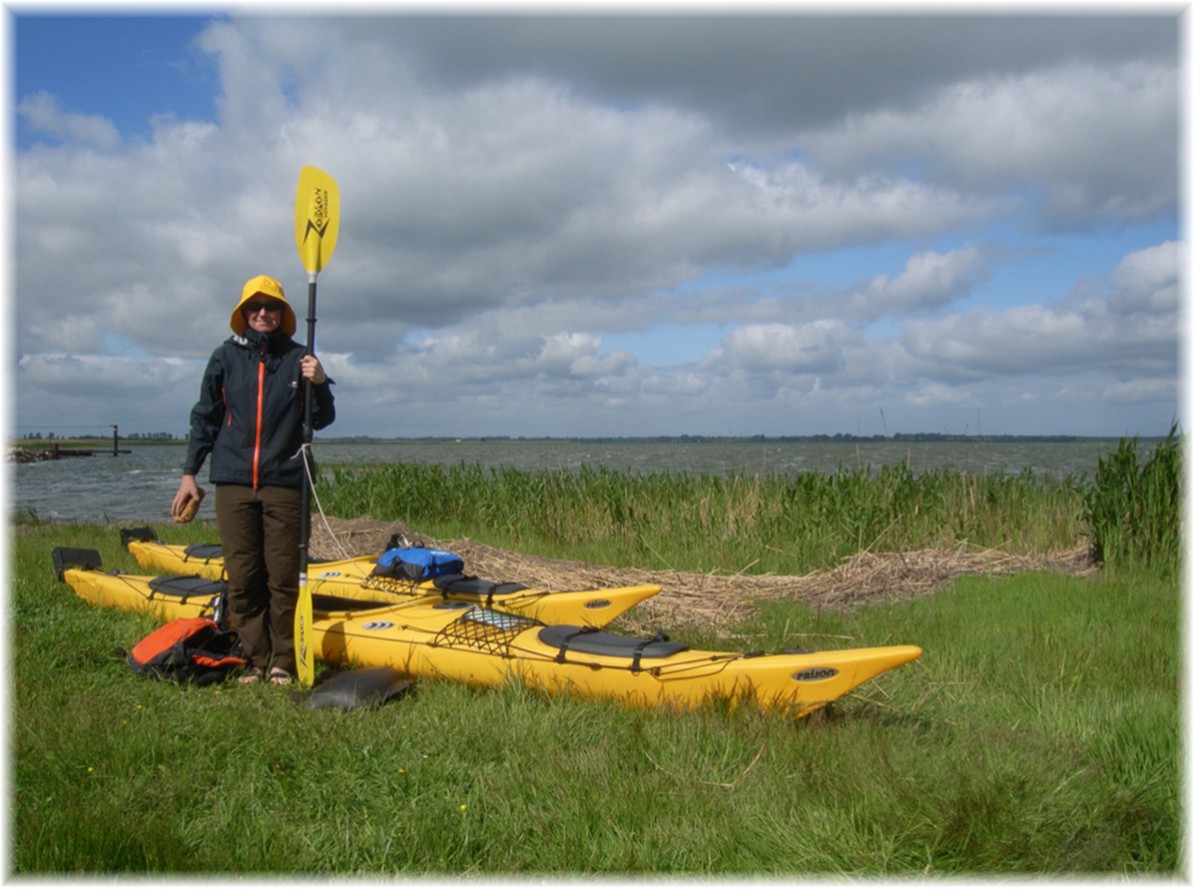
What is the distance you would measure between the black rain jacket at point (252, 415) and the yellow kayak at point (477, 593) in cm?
147

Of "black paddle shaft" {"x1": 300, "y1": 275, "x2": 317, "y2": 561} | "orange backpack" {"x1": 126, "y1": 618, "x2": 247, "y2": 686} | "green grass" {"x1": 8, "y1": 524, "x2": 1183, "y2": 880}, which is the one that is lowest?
"green grass" {"x1": 8, "y1": 524, "x2": 1183, "y2": 880}

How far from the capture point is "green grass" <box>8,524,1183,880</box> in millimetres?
2523

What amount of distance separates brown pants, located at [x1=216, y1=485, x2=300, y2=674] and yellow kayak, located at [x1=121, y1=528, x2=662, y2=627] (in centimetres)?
104

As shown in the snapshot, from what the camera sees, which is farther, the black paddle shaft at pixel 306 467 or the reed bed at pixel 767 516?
the reed bed at pixel 767 516

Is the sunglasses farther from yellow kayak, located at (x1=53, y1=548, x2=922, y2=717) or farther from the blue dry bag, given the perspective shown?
the blue dry bag

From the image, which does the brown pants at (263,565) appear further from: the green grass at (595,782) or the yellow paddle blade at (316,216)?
the yellow paddle blade at (316,216)

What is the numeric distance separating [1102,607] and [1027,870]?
3.91 meters

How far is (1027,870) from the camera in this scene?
8.00 feet

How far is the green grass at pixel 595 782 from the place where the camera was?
252cm

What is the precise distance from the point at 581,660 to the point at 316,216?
307cm

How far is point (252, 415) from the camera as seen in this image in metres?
4.36

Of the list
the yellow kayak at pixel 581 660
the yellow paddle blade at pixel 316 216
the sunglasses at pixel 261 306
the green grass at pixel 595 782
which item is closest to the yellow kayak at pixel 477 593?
the yellow kayak at pixel 581 660

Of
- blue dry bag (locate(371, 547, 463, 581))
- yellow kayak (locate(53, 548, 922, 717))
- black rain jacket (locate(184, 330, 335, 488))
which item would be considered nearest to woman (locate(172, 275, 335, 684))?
black rain jacket (locate(184, 330, 335, 488))

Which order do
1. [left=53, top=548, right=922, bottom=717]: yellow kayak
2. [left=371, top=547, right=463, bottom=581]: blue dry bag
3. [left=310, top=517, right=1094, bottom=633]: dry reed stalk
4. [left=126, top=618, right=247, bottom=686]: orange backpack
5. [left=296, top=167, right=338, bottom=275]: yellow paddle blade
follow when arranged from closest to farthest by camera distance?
[left=53, top=548, right=922, bottom=717]: yellow kayak, [left=126, top=618, right=247, bottom=686]: orange backpack, [left=296, top=167, right=338, bottom=275]: yellow paddle blade, [left=371, top=547, right=463, bottom=581]: blue dry bag, [left=310, top=517, right=1094, bottom=633]: dry reed stalk
